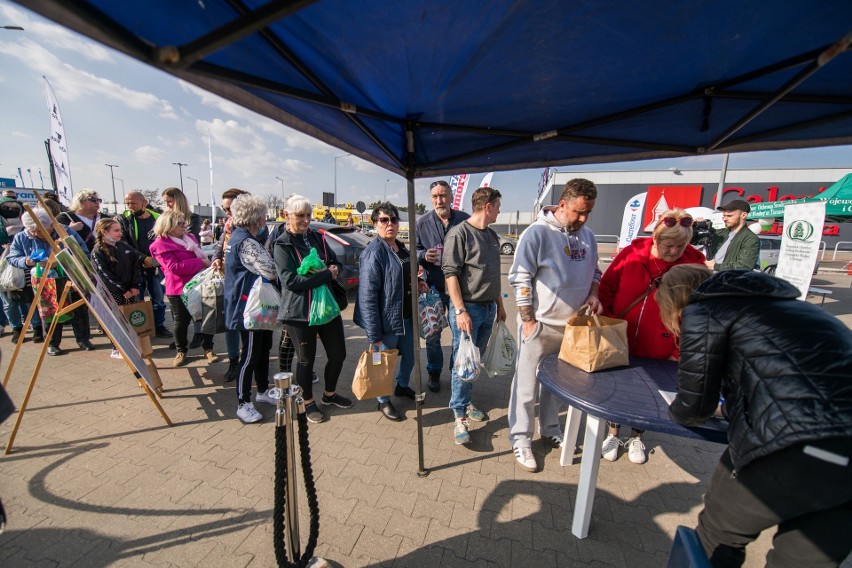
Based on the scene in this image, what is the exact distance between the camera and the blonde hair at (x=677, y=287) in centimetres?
152

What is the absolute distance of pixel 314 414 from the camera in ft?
10.2

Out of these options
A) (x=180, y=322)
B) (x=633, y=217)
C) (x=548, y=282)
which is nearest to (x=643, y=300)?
(x=548, y=282)

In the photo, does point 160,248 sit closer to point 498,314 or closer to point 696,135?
point 498,314

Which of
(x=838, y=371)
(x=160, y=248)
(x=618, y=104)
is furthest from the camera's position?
(x=160, y=248)

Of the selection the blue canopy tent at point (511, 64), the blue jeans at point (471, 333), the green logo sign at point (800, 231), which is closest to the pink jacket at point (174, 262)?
the blue canopy tent at point (511, 64)

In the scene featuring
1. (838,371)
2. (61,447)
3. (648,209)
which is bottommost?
(61,447)

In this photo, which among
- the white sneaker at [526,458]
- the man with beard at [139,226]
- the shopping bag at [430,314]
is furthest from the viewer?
the man with beard at [139,226]

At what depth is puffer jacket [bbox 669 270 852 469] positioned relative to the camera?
105 cm

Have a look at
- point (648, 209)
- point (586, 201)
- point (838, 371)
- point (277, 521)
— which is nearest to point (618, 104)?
point (586, 201)

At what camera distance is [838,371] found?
1.04 meters

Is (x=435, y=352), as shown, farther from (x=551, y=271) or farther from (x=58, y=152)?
(x=58, y=152)

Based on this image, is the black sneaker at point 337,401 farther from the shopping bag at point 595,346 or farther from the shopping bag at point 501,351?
the shopping bag at point 595,346

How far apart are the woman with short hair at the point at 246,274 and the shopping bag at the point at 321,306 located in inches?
16.9

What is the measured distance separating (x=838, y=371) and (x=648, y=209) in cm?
3254
